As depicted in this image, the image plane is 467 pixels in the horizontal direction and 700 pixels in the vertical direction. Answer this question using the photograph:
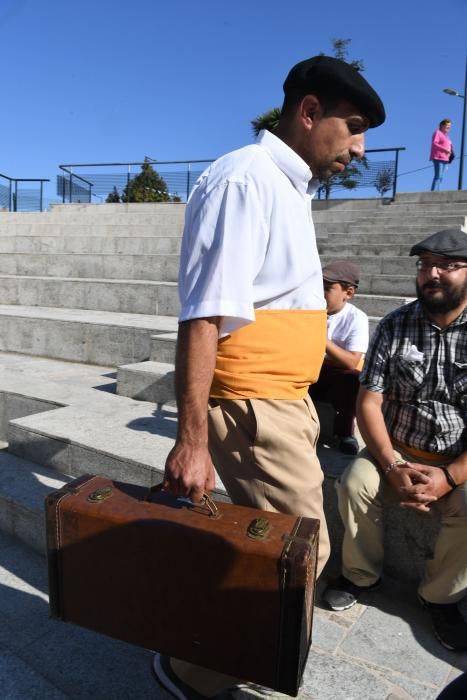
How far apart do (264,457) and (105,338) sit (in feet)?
14.0

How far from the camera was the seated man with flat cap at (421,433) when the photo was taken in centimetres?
217

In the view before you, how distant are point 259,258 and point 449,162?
11920mm

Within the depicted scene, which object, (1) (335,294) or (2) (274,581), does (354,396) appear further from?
(2) (274,581)

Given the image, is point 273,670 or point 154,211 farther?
point 154,211

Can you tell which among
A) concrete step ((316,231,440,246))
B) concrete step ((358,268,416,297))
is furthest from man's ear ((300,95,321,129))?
concrete step ((316,231,440,246))

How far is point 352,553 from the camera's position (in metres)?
2.29

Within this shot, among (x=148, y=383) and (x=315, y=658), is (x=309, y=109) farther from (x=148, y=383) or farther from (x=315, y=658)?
(x=148, y=383)

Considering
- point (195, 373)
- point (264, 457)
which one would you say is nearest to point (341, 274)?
point (264, 457)

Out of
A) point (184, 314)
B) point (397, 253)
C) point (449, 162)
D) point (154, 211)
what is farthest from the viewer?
point (154, 211)

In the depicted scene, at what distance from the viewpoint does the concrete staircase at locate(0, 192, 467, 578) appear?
3.01m

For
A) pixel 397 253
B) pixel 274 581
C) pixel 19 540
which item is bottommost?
pixel 19 540

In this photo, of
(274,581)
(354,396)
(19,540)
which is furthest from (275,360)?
(19,540)

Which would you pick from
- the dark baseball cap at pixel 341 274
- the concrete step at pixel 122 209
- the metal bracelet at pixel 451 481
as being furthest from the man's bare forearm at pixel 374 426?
the concrete step at pixel 122 209

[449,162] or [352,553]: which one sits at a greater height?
[449,162]
